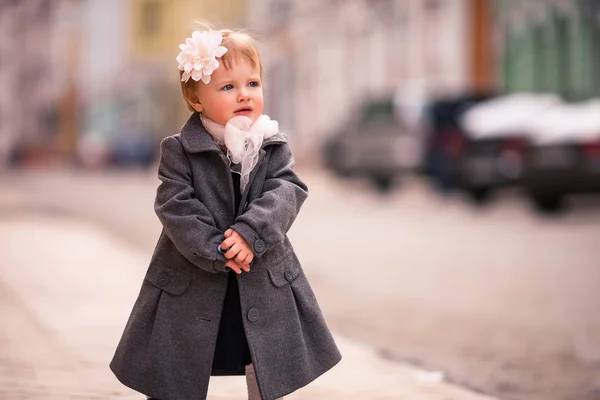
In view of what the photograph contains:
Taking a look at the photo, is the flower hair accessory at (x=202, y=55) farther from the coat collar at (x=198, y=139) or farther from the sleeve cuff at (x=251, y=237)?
the sleeve cuff at (x=251, y=237)

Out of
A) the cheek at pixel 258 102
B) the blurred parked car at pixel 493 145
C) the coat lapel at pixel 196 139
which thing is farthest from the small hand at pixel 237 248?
the blurred parked car at pixel 493 145

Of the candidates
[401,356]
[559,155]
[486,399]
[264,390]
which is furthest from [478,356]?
[559,155]

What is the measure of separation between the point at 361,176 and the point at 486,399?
17466mm

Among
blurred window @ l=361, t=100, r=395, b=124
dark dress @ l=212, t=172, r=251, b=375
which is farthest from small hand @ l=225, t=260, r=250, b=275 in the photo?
blurred window @ l=361, t=100, r=395, b=124

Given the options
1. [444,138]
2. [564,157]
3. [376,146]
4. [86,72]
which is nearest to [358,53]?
[376,146]

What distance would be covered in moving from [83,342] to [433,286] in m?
3.67

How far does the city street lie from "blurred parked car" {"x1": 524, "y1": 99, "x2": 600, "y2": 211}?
17.8 inches

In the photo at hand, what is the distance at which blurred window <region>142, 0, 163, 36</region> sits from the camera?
147 feet

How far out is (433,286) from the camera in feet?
27.7

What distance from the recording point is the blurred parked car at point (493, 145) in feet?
48.8

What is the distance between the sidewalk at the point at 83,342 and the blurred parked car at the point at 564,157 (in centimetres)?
633

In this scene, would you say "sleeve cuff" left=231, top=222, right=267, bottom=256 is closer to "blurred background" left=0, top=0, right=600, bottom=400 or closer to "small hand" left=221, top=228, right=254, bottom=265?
"small hand" left=221, top=228, right=254, bottom=265

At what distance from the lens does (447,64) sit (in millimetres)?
29062

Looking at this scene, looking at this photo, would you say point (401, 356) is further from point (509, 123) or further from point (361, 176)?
point (361, 176)
